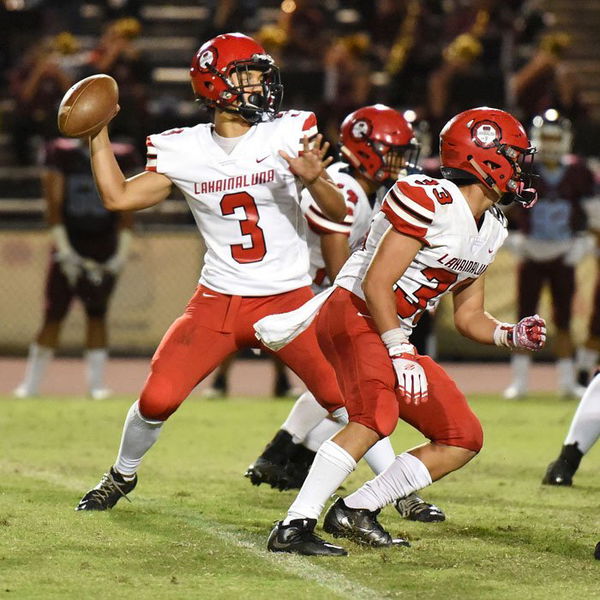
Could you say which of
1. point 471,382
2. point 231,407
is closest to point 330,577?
point 231,407

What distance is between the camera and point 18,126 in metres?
14.1

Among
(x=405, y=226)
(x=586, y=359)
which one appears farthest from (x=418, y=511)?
(x=586, y=359)

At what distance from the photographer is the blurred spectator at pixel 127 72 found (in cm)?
1314

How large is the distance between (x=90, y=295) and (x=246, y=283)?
4.86m

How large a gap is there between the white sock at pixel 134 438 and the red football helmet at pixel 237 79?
1218 millimetres

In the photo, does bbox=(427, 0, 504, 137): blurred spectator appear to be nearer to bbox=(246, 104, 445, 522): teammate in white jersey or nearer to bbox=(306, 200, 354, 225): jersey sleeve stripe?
bbox=(246, 104, 445, 522): teammate in white jersey

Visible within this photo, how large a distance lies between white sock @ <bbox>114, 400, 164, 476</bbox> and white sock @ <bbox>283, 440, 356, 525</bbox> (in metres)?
0.84

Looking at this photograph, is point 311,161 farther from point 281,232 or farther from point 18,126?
point 18,126

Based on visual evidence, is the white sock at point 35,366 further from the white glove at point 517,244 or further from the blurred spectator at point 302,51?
the blurred spectator at point 302,51

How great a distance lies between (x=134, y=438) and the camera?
521cm

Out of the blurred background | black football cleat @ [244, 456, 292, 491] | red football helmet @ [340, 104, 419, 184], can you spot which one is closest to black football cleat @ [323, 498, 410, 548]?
black football cleat @ [244, 456, 292, 491]

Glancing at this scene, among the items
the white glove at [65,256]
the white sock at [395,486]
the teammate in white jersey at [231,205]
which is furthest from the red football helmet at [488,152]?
the white glove at [65,256]

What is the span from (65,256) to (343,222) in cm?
446

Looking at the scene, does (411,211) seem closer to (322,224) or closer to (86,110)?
(322,224)
